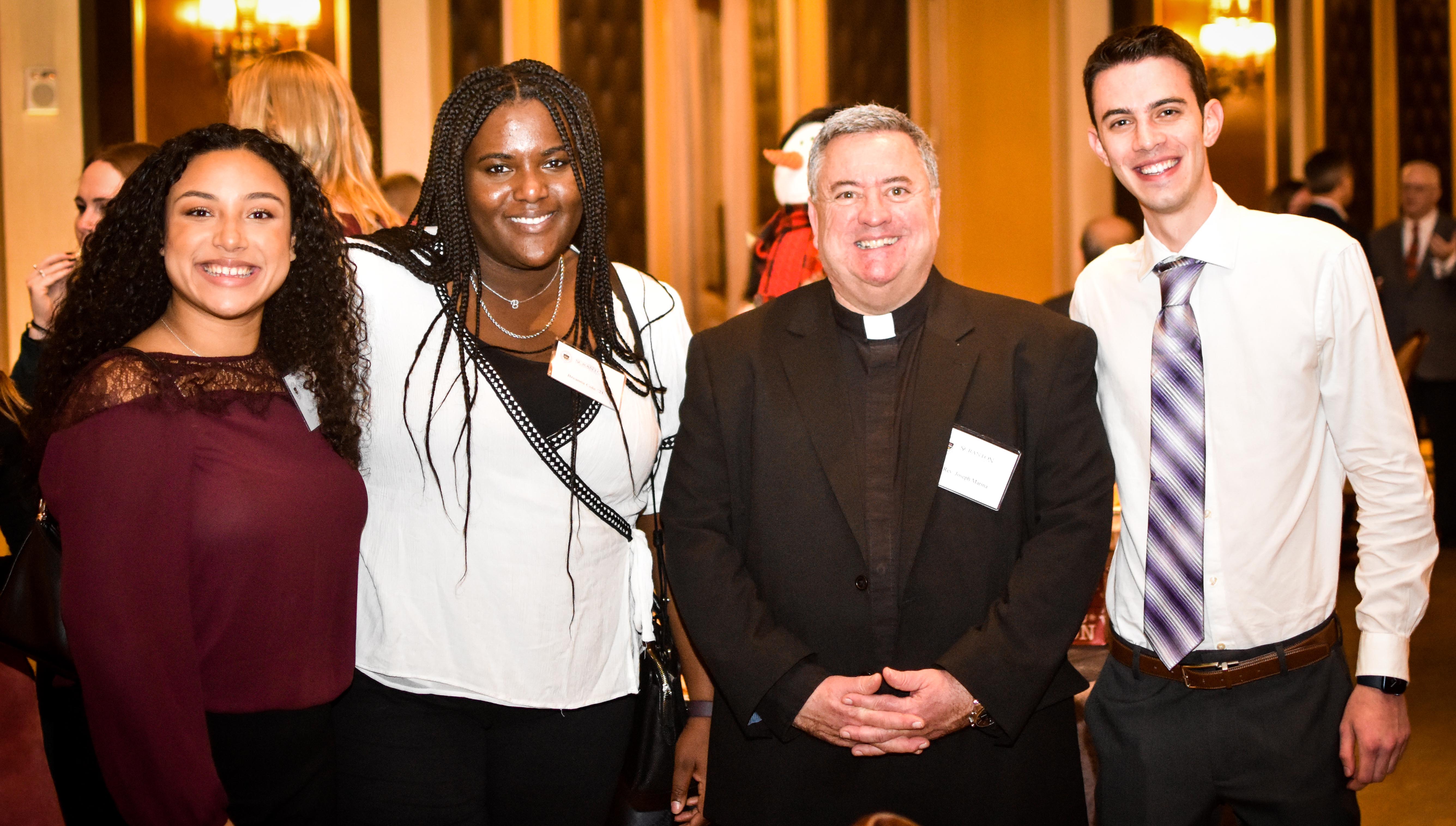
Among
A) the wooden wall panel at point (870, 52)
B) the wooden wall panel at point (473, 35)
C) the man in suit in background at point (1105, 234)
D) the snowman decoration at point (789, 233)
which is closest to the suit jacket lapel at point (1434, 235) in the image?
the man in suit in background at point (1105, 234)

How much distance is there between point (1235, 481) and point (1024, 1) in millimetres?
7451

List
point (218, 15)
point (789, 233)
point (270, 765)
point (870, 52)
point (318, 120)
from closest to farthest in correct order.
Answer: point (270, 765) → point (318, 120) → point (789, 233) → point (218, 15) → point (870, 52)

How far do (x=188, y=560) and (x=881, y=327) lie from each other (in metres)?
1.15

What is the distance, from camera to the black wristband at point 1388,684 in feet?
6.13

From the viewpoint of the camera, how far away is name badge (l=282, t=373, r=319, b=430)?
186cm

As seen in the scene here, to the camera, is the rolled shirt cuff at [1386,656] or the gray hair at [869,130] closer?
the rolled shirt cuff at [1386,656]

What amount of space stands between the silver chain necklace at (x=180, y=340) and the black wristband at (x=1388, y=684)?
6.13 feet

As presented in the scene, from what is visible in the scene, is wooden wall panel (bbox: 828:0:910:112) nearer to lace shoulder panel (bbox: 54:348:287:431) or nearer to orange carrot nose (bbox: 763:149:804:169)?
orange carrot nose (bbox: 763:149:804:169)

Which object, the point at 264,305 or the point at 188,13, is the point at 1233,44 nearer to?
the point at 188,13

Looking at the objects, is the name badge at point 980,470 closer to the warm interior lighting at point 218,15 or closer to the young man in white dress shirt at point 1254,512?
the young man in white dress shirt at point 1254,512

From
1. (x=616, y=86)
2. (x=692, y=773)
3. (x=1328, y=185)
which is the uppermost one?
(x=616, y=86)

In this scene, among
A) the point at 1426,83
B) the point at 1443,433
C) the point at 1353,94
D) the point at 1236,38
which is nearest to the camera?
the point at 1443,433

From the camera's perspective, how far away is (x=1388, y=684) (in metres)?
1.87

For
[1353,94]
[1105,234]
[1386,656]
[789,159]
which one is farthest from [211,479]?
[1353,94]
